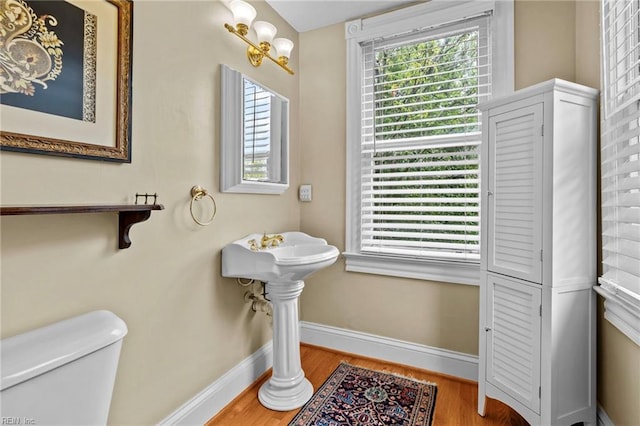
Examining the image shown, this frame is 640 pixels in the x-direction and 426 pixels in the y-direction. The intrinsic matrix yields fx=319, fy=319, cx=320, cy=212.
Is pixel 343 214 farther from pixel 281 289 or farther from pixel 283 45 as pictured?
pixel 283 45

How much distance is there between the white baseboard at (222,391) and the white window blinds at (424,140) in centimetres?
97

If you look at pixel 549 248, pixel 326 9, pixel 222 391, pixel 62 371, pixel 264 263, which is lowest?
pixel 222 391

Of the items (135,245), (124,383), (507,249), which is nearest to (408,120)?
(507,249)

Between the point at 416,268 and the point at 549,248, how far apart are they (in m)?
0.81

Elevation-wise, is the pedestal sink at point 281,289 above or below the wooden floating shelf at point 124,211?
below

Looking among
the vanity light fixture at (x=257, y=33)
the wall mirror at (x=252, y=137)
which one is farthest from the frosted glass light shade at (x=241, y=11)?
the wall mirror at (x=252, y=137)

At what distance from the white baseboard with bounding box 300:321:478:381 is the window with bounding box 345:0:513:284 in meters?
0.47

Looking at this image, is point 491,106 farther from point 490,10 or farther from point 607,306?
point 607,306

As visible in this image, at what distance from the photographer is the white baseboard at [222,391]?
148 cm

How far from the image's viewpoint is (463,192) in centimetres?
190

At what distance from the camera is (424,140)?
79.7 inches

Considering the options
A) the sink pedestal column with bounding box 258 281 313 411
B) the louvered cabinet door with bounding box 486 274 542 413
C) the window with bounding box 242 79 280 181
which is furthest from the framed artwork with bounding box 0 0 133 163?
the louvered cabinet door with bounding box 486 274 542 413

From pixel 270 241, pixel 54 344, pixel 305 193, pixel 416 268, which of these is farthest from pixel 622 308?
pixel 54 344

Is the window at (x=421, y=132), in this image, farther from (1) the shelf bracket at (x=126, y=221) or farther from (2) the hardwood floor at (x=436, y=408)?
(1) the shelf bracket at (x=126, y=221)
